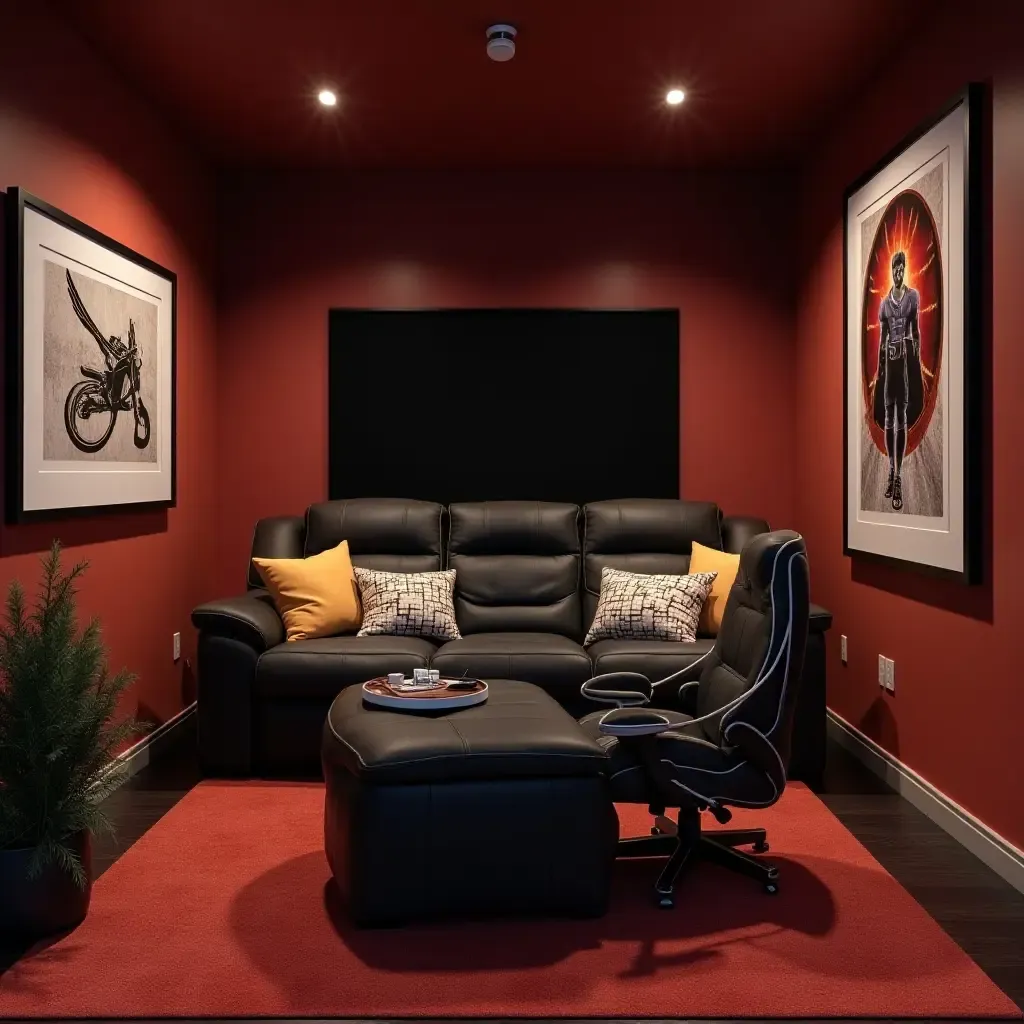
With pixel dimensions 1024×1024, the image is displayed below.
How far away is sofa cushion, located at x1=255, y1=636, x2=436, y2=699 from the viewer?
4121mm

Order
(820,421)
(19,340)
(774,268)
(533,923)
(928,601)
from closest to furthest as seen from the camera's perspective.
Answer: (533,923) < (19,340) < (928,601) < (820,421) < (774,268)

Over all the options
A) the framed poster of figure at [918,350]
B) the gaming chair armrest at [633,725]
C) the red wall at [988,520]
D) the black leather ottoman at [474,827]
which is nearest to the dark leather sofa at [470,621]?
the red wall at [988,520]

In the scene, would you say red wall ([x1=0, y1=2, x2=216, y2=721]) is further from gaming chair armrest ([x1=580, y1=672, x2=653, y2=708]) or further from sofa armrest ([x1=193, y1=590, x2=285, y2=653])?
gaming chair armrest ([x1=580, y1=672, x2=653, y2=708])

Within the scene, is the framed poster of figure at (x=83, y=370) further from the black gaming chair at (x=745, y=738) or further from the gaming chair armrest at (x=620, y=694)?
the black gaming chair at (x=745, y=738)

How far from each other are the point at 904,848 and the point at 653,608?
1431mm

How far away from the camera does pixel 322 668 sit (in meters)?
4.13

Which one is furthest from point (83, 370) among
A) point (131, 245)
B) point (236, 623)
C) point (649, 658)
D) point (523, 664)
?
point (649, 658)

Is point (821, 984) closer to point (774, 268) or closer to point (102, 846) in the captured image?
point (102, 846)

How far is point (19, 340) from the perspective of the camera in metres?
3.36

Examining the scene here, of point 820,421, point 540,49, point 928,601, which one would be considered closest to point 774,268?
point 820,421

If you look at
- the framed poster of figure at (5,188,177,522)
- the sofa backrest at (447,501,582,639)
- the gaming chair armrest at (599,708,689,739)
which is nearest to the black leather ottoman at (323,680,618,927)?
the gaming chair armrest at (599,708,689,739)

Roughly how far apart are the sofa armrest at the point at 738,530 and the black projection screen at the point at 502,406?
633 millimetres

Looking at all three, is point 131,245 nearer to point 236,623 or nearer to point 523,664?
point 236,623

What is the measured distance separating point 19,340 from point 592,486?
118 inches
